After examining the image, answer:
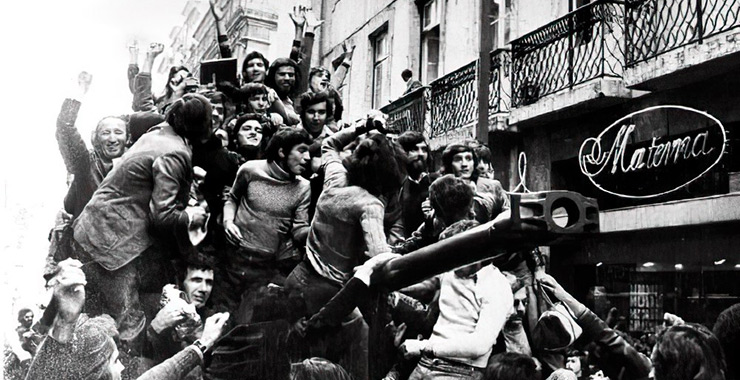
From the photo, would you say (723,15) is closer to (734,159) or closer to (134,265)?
(734,159)

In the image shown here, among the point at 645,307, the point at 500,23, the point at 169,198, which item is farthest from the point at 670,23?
the point at 169,198

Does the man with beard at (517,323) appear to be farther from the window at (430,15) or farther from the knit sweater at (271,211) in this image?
the window at (430,15)

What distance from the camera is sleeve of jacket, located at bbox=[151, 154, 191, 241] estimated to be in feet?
7.72

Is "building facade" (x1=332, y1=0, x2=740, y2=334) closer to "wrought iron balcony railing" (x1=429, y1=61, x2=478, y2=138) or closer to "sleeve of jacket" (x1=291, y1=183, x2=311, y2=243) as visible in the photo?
"wrought iron balcony railing" (x1=429, y1=61, x2=478, y2=138)

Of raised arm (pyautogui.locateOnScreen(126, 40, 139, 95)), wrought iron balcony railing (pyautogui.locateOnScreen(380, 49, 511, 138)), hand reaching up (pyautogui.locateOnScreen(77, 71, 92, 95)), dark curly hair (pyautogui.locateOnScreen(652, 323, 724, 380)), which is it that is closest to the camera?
dark curly hair (pyautogui.locateOnScreen(652, 323, 724, 380))

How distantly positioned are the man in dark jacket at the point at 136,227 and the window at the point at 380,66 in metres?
1.09

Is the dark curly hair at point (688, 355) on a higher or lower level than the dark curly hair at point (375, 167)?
lower

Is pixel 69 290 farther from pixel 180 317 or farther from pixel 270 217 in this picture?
pixel 270 217

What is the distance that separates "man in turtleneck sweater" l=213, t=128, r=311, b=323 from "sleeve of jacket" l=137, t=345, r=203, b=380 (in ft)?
0.85

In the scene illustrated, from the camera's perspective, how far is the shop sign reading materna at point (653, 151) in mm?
2348

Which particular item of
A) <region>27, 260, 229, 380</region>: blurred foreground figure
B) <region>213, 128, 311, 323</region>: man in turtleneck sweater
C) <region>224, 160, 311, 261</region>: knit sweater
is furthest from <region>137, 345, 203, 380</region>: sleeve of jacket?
<region>224, 160, 311, 261</region>: knit sweater

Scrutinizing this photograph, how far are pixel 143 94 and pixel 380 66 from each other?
41.1 inches

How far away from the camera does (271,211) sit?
8.35 ft

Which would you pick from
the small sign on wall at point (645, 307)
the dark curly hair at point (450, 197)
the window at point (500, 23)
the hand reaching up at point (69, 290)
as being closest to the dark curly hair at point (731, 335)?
the small sign on wall at point (645, 307)
